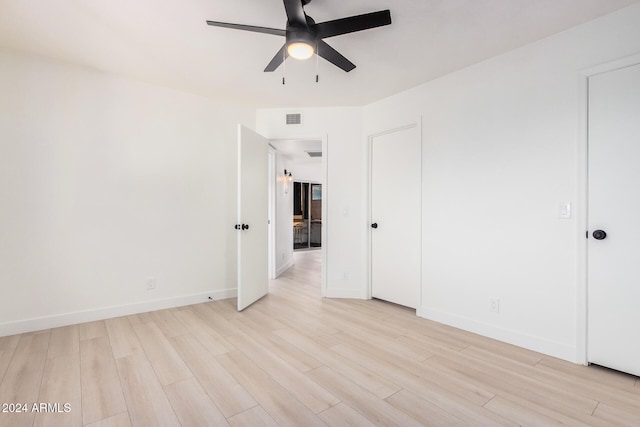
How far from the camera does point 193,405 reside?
5.51 ft

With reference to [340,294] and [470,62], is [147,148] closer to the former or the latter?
[340,294]

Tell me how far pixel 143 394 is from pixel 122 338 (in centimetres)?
103

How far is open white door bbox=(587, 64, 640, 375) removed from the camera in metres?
1.97

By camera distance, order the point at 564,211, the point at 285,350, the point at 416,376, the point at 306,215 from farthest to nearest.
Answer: the point at 306,215, the point at 285,350, the point at 564,211, the point at 416,376

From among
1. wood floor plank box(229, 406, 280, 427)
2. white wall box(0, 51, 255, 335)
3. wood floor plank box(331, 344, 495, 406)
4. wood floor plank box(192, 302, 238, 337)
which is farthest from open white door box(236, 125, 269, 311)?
wood floor plank box(229, 406, 280, 427)

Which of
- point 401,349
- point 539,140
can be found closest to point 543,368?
point 401,349

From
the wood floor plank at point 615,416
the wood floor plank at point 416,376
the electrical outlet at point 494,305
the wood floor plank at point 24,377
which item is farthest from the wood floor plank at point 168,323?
the wood floor plank at point 615,416

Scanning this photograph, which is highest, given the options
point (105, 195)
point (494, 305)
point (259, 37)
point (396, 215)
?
point (259, 37)

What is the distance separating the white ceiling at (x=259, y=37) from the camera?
6.53 ft

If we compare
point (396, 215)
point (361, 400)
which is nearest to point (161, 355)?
point (361, 400)

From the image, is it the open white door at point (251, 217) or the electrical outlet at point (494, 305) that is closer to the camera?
the electrical outlet at point (494, 305)

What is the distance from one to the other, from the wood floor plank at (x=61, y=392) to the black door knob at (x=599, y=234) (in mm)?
3342

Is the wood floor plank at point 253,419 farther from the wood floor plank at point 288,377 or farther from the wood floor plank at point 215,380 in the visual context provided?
the wood floor plank at point 288,377

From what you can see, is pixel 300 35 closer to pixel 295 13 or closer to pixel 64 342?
pixel 295 13
